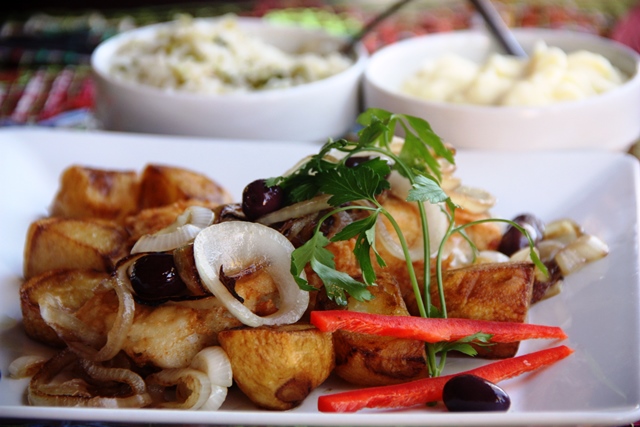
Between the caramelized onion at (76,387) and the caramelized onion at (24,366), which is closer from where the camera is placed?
the caramelized onion at (76,387)

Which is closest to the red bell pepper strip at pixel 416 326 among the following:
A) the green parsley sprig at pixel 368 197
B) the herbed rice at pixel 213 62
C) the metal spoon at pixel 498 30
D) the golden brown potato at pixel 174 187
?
the green parsley sprig at pixel 368 197

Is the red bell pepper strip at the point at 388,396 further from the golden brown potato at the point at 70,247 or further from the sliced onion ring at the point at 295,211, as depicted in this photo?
the golden brown potato at the point at 70,247

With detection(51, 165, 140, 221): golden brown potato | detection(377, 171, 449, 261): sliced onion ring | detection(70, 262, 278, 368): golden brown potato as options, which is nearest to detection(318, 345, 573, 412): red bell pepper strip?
detection(70, 262, 278, 368): golden brown potato

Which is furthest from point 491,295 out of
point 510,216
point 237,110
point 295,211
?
point 237,110

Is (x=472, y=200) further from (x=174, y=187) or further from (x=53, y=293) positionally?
(x=53, y=293)

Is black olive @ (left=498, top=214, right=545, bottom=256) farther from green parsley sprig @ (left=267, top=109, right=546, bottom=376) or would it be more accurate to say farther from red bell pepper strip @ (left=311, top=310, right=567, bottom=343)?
red bell pepper strip @ (left=311, top=310, right=567, bottom=343)
